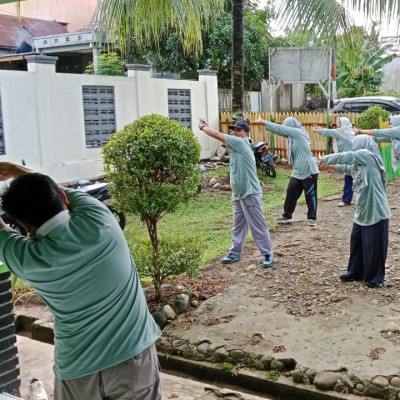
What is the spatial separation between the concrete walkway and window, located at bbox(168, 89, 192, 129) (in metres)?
10.2

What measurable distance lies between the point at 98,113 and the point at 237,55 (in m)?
3.37

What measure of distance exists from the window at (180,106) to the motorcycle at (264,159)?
2.47m

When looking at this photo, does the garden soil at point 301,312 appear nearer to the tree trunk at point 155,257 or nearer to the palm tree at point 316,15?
the tree trunk at point 155,257

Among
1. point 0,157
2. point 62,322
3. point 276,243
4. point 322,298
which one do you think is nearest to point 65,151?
point 0,157

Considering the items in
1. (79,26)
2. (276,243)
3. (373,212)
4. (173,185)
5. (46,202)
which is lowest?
(276,243)

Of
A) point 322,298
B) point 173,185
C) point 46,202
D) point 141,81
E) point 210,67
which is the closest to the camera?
point 46,202

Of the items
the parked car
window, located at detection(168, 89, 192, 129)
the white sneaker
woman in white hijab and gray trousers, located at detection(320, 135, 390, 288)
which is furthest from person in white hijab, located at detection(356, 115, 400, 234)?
the parked car

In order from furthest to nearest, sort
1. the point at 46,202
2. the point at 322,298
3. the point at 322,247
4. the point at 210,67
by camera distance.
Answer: the point at 210,67 → the point at 322,247 → the point at 322,298 → the point at 46,202

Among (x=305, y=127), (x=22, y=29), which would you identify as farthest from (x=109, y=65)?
(x=305, y=127)

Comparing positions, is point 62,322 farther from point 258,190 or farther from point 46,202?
point 258,190

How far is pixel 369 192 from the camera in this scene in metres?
5.88

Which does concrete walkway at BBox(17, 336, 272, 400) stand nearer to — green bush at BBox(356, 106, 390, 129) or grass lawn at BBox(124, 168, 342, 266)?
grass lawn at BBox(124, 168, 342, 266)

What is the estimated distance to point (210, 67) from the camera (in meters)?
18.0

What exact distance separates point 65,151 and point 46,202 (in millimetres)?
9855
